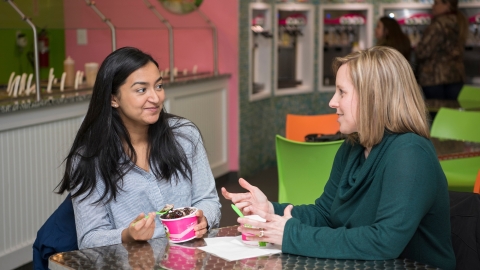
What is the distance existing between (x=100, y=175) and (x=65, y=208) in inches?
6.5

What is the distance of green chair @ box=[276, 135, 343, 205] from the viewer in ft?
11.4

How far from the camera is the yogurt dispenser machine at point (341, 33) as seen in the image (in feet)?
27.3

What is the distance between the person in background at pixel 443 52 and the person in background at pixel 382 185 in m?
5.53

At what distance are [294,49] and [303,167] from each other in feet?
15.8

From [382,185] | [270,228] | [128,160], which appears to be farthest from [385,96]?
[128,160]

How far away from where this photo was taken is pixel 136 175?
242 centimetres

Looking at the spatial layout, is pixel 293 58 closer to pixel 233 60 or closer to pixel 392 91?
pixel 233 60

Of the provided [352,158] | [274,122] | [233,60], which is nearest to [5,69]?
[233,60]

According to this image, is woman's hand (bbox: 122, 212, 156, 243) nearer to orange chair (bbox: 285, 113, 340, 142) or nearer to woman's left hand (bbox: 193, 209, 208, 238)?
woman's left hand (bbox: 193, 209, 208, 238)

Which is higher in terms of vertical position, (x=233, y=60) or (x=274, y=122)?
(x=233, y=60)

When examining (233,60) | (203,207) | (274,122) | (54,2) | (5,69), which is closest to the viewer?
(203,207)

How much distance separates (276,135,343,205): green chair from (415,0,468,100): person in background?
4217mm

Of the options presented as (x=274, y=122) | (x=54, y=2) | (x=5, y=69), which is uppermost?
(x=54, y=2)

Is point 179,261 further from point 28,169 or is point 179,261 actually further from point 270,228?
point 28,169
